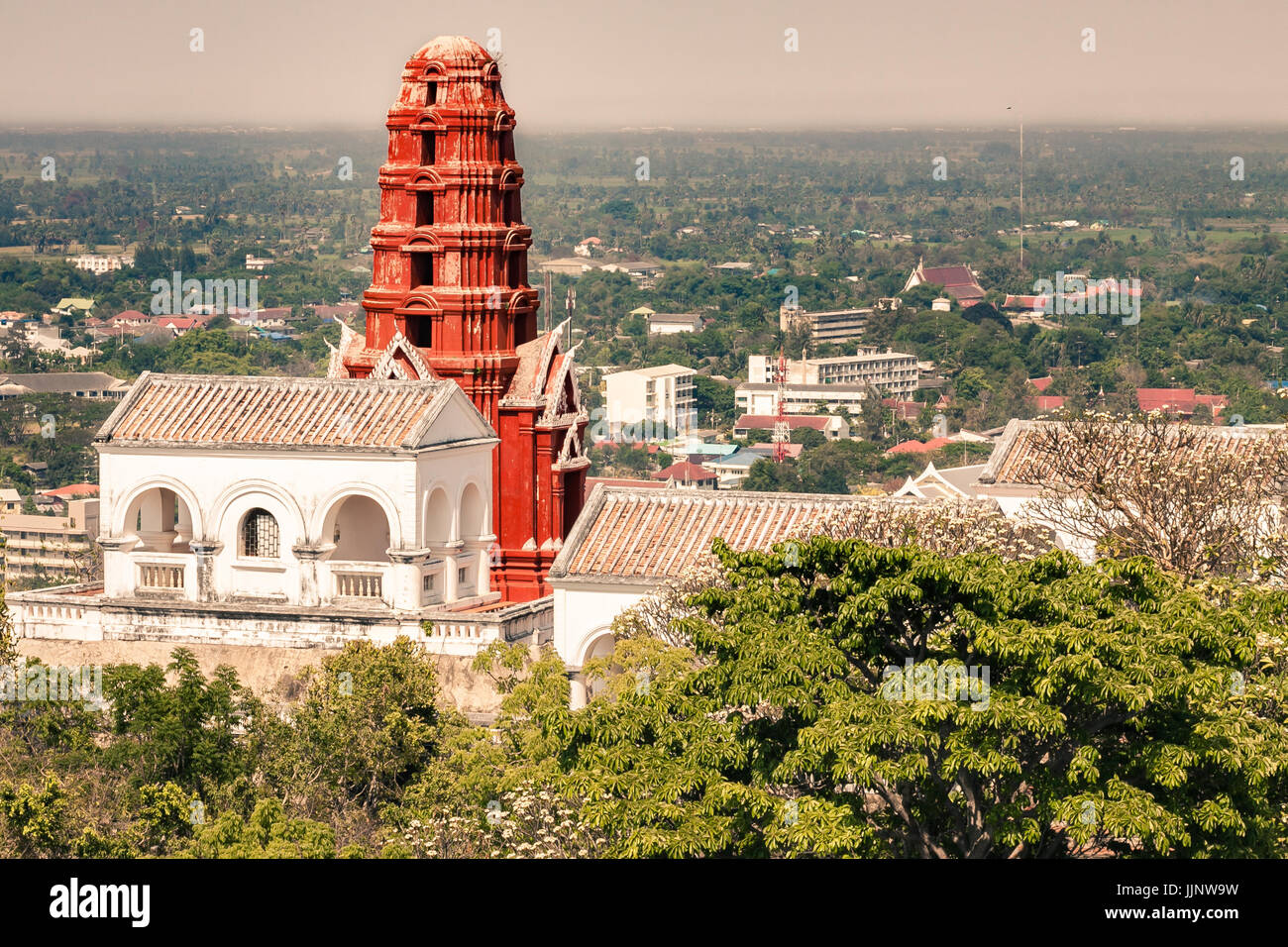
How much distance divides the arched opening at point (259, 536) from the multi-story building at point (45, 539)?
4239cm

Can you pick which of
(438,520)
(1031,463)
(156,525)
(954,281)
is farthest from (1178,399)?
(1031,463)

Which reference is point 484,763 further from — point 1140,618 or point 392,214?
point 392,214

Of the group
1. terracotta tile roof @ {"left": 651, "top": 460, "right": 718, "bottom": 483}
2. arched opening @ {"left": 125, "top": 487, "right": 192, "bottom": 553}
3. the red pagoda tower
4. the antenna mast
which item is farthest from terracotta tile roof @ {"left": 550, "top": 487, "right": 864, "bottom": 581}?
the antenna mast

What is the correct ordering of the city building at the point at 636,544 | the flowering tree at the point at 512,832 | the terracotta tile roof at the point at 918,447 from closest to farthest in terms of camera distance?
the flowering tree at the point at 512,832 → the city building at the point at 636,544 → the terracotta tile roof at the point at 918,447

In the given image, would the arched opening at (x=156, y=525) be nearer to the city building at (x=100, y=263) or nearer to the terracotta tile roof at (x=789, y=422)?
the terracotta tile roof at (x=789, y=422)

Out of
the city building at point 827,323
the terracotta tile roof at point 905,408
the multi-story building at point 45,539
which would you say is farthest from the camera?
the city building at point 827,323

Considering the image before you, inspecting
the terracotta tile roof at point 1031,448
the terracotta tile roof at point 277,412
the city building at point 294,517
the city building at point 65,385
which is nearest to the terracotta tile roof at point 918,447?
the city building at point 65,385

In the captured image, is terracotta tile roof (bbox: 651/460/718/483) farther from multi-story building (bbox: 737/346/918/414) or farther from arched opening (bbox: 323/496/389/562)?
arched opening (bbox: 323/496/389/562)

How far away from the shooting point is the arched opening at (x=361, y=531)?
30406mm

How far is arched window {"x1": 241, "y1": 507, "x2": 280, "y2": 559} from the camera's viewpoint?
2942 centimetres

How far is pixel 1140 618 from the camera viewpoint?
A: 17.6 meters

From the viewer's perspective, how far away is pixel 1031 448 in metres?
27.3

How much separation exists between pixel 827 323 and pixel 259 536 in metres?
141
